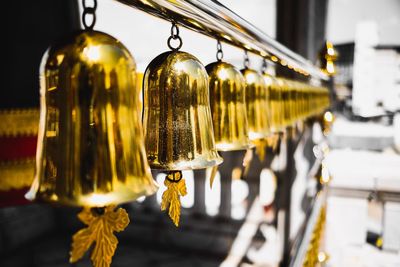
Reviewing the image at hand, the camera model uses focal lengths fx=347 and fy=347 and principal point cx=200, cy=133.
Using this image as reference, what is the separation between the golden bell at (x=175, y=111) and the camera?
89cm

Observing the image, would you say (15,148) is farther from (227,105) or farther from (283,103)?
(227,105)

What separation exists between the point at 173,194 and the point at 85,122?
1.26 feet

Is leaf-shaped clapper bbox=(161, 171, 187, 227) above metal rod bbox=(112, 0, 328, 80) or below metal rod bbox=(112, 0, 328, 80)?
below

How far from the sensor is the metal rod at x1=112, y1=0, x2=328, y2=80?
822 mm

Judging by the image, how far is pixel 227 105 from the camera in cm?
120

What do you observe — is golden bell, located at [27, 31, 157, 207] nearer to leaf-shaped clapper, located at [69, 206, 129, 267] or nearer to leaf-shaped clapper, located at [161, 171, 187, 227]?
leaf-shaped clapper, located at [69, 206, 129, 267]

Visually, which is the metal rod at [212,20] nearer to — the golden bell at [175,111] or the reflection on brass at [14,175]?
the golden bell at [175,111]

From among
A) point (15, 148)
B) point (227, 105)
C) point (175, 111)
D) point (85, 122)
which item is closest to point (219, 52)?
point (227, 105)

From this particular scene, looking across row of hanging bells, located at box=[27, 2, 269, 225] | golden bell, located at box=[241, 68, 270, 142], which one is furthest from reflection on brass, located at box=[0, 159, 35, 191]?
row of hanging bells, located at box=[27, 2, 269, 225]

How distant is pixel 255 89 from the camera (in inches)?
55.4

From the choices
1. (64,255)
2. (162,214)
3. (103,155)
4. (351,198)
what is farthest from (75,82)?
(351,198)

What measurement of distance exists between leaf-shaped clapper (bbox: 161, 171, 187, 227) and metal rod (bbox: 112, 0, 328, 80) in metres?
0.42

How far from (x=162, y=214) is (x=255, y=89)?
4.56 m

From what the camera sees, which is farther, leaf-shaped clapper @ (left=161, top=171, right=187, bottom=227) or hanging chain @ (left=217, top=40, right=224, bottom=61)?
hanging chain @ (left=217, top=40, right=224, bottom=61)
